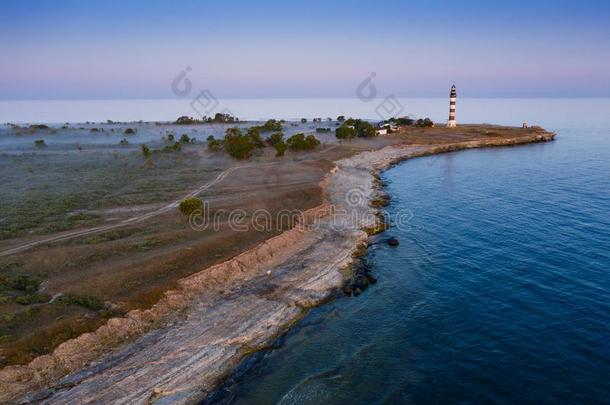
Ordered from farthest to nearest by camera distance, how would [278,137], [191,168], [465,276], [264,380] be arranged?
[278,137]
[191,168]
[465,276]
[264,380]

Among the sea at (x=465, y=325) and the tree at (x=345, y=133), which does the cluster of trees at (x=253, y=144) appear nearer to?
the tree at (x=345, y=133)

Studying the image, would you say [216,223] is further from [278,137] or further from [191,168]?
[278,137]

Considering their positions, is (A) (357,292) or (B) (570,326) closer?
(B) (570,326)

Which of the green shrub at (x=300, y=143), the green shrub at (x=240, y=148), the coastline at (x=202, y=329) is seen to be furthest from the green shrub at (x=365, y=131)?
the coastline at (x=202, y=329)

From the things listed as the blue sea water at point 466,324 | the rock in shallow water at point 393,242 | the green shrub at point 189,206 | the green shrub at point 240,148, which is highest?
the green shrub at point 240,148

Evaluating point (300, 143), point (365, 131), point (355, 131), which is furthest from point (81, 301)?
point (365, 131)

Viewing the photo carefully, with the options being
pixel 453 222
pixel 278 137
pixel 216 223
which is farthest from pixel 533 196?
pixel 278 137

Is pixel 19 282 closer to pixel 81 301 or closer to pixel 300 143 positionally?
pixel 81 301
